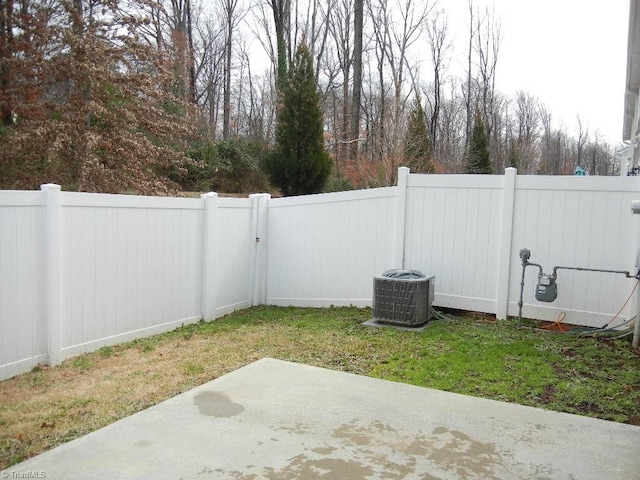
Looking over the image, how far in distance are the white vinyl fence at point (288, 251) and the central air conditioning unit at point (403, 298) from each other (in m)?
0.52

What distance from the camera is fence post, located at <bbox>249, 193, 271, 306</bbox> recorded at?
7.49 metres

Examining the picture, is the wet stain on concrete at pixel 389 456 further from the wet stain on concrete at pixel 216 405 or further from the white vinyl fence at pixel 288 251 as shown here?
the white vinyl fence at pixel 288 251

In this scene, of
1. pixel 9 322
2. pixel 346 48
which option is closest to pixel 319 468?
pixel 9 322

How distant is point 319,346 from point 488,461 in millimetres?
2626

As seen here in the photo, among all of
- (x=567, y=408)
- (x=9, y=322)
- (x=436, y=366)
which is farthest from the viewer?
(x=436, y=366)

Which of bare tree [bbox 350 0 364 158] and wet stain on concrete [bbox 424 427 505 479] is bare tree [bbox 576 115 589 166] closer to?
bare tree [bbox 350 0 364 158]

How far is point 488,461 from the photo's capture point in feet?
9.34

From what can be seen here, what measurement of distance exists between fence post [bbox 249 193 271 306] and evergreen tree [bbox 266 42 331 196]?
20.5 ft

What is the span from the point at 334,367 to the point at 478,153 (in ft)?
58.3

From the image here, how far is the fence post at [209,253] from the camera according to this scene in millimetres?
6508

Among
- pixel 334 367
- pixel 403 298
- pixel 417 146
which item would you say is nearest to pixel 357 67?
pixel 417 146

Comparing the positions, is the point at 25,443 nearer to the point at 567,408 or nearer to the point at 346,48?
the point at 567,408

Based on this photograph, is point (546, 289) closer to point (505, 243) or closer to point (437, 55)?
point (505, 243)

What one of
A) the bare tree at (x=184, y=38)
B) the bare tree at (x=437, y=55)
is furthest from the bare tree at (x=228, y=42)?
the bare tree at (x=437, y=55)
